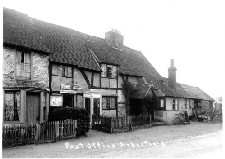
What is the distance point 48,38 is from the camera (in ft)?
63.0

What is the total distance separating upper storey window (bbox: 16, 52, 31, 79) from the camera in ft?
47.8

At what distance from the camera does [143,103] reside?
23500 mm

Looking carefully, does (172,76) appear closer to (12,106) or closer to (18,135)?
(12,106)

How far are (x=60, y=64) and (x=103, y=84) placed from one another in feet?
16.2

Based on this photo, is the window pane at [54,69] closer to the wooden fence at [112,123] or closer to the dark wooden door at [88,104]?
the dark wooden door at [88,104]

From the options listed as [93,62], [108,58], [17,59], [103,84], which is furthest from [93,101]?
[17,59]

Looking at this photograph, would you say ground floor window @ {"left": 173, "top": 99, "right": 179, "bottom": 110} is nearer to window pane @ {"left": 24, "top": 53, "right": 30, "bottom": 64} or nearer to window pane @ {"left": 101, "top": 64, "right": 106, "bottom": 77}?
window pane @ {"left": 101, "top": 64, "right": 106, "bottom": 77}

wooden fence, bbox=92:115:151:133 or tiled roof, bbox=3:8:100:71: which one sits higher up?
tiled roof, bbox=3:8:100:71

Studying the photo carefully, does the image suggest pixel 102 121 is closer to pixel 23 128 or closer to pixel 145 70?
pixel 23 128

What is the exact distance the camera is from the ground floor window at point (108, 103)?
2089 cm

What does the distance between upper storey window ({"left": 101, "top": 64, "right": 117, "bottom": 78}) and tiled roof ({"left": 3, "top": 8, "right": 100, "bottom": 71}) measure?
1.03 metres
